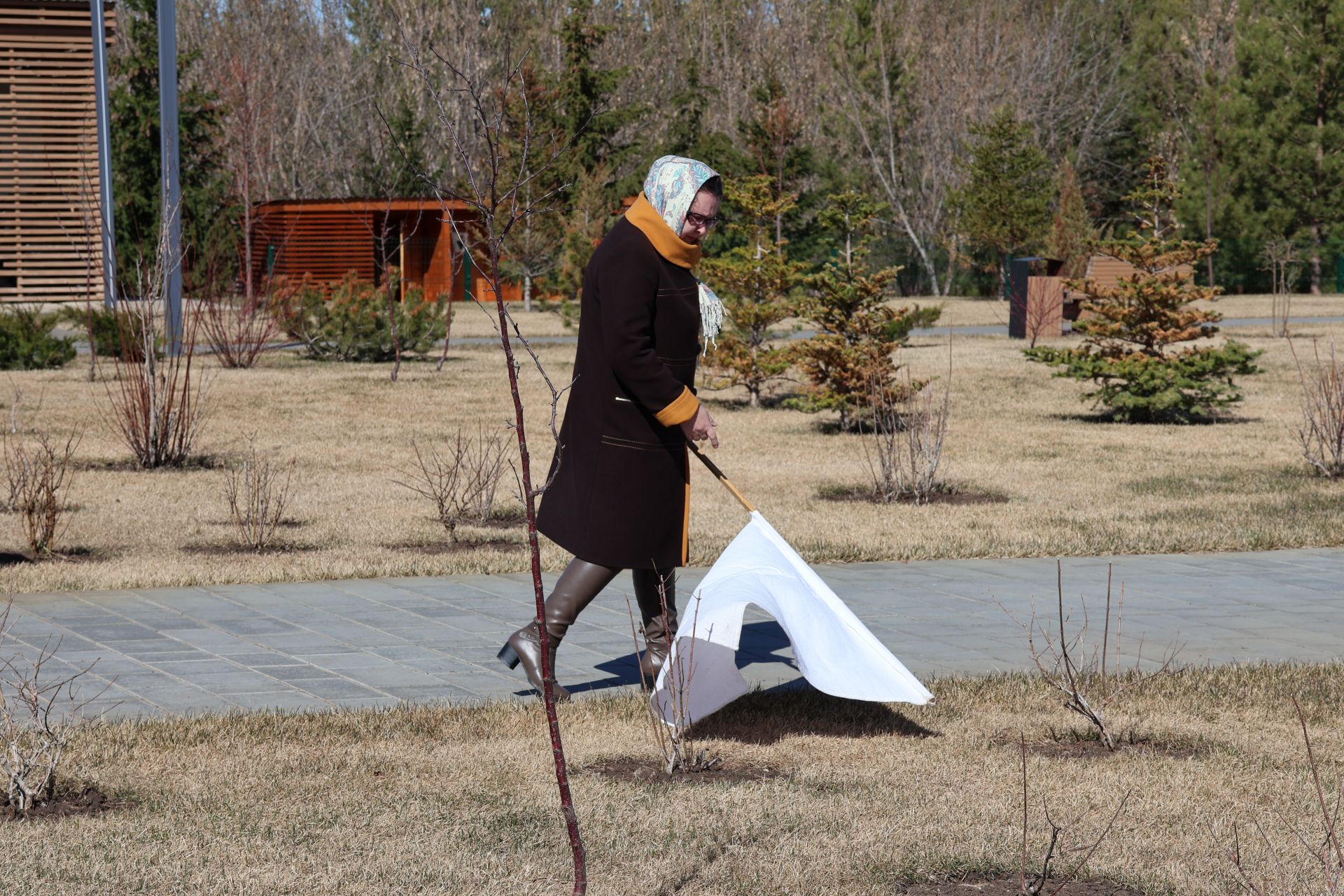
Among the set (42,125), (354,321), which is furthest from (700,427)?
(42,125)

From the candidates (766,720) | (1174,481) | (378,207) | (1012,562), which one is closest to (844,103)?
(378,207)

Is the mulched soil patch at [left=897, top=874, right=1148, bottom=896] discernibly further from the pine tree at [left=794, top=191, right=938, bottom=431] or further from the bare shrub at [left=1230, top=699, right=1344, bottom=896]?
the pine tree at [left=794, top=191, right=938, bottom=431]

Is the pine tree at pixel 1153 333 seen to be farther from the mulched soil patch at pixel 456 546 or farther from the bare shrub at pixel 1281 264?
the bare shrub at pixel 1281 264

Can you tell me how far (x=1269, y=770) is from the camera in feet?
16.3

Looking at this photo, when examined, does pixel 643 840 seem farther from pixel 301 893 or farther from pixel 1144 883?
pixel 1144 883

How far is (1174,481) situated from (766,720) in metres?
7.30

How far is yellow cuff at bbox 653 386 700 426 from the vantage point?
5480 mm

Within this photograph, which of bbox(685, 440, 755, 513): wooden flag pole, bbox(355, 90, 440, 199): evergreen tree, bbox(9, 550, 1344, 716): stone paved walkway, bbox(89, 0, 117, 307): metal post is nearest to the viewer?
bbox(685, 440, 755, 513): wooden flag pole

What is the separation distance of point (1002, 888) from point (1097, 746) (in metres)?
1.36

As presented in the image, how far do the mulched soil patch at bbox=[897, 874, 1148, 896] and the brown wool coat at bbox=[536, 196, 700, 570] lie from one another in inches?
72.8

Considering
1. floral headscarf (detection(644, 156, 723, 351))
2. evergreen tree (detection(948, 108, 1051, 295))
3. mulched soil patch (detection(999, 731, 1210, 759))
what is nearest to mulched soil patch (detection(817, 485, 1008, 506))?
mulched soil patch (detection(999, 731, 1210, 759))

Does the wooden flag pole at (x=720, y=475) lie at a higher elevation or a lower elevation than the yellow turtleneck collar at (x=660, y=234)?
lower

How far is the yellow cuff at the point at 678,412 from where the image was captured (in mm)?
5480

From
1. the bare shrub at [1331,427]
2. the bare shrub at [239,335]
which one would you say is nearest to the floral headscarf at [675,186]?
the bare shrub at [1331,427]
